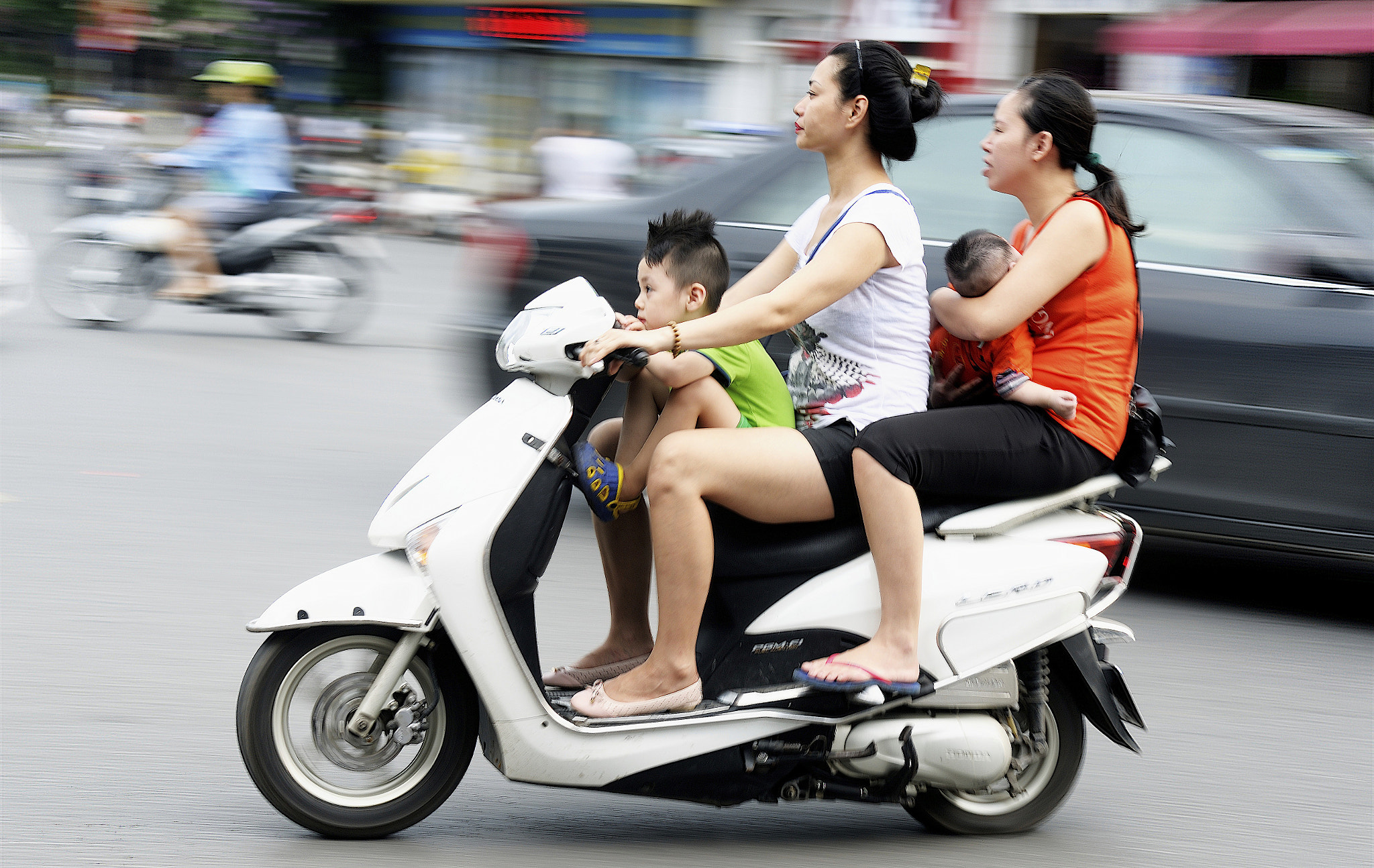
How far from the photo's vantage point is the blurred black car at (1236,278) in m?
4.95

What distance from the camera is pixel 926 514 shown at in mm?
3180

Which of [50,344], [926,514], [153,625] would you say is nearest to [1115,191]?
[926,514]

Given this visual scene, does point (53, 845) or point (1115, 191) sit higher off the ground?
point (1115, 191)

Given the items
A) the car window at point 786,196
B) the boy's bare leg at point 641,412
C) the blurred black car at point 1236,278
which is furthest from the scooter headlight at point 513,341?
the car window at point 786,196

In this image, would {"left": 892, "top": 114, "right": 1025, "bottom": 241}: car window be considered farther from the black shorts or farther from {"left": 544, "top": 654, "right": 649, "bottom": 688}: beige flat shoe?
{"left": 544, "top": 654, "right": 649, "bottom": 688}: beige flat shoe

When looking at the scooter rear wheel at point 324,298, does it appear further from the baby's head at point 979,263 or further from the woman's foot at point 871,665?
the woman's foot at point 871,665

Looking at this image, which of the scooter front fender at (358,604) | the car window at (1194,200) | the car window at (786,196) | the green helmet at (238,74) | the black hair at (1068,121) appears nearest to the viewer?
the scooter front fender at (358,604)

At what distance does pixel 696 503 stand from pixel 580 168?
1458 cm

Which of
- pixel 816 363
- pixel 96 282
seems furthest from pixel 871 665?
pixel 96 282

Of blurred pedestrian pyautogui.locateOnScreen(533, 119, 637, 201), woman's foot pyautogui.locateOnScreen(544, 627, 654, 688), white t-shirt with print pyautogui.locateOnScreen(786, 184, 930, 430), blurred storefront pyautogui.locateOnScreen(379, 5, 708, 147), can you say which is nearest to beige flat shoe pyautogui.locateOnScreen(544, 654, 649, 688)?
woman's foot pyautogui.locateOnScreen(544, 627, 654, 688)

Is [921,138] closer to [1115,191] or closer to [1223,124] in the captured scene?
[1223,124]

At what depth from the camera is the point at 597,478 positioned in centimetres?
310

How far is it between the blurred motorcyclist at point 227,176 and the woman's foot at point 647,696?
8.21 m

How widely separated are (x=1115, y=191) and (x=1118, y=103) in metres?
2.36
